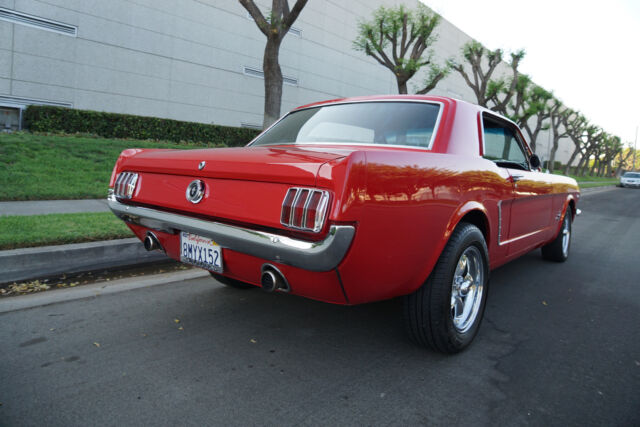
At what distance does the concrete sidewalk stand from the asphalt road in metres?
3.20

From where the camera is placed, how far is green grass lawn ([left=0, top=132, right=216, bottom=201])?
704 cm

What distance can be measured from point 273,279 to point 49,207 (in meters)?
5.42

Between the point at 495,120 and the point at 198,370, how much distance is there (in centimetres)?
279

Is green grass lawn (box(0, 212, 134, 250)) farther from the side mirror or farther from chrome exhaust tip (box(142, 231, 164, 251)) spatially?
the side mirror

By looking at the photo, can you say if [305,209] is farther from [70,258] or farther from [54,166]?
[54,166]

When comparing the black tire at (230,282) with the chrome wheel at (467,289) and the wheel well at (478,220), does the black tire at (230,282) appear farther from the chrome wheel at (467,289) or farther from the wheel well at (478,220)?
the wheel well at (478,220)

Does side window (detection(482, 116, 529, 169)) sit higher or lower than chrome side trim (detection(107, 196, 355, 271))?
higher

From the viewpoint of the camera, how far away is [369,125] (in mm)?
2865

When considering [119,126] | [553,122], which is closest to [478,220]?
→ [119,126]

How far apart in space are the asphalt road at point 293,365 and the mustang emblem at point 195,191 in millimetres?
875

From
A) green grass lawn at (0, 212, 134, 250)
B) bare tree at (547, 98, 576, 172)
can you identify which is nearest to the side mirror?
green grass lawn at (0, 212, 134, 250)

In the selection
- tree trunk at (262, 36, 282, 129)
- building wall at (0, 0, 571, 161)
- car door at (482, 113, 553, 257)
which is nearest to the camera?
car door at (482, 113, 553, 257)

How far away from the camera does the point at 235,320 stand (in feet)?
9.82

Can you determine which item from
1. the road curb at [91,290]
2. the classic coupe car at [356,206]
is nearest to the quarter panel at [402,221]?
the classic coupe car at [356,206]
